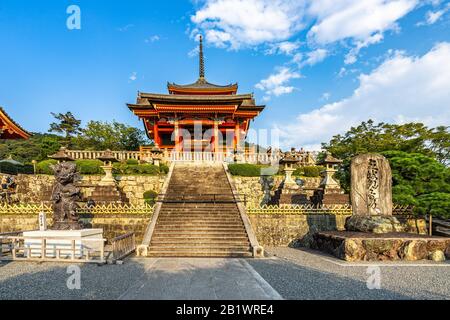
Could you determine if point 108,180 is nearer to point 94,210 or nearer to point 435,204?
point 94,210

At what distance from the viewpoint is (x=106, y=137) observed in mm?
31891

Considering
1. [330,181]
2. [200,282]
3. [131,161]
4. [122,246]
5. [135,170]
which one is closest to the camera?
[200,282]

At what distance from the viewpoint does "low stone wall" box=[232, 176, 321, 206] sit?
18.9m

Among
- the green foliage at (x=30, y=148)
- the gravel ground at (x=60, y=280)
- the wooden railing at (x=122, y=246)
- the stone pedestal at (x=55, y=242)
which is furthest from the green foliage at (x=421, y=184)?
the green foliage at (x=30, y=148)

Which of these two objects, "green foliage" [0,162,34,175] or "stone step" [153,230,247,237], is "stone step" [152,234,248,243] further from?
"green foliage" [0,162,34,175]

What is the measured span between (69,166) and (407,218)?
54.4 feet

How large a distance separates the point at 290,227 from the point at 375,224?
3973 millimetres

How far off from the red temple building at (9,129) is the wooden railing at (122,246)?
13598 millimetres

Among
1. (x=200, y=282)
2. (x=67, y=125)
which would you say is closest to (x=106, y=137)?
(x=67, y=125)

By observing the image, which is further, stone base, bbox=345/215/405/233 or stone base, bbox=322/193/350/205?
stone base, bbox=322/193/350/205

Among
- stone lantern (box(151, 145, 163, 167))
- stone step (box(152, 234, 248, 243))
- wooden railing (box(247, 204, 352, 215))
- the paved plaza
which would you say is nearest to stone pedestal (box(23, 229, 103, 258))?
the paved plaza

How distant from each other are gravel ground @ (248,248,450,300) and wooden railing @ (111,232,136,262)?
4.78 m
